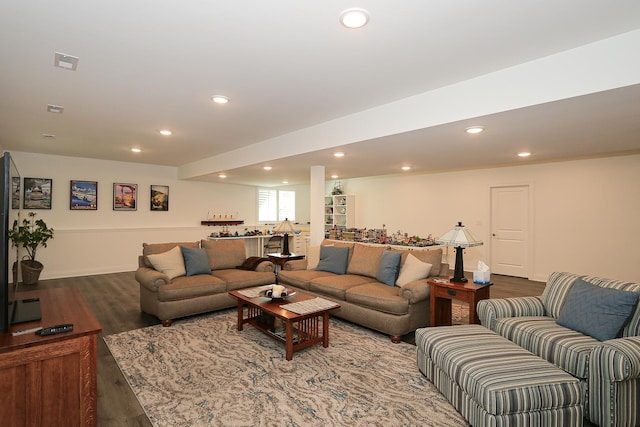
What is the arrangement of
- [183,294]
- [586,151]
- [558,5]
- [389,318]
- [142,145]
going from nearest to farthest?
[558,5] < [389,318] < [183,294] < [586,151] < [142,145]

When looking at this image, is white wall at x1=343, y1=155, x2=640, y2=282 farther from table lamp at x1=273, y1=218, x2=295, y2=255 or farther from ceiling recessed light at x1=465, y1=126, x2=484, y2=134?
ceiling recessed light at x1=465, y1=126, x2=484, y2=134

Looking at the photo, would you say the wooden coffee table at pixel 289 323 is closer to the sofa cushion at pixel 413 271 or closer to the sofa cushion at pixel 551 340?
the sofa cushion at pixel 413 271

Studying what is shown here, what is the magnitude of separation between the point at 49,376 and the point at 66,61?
2.22 metres

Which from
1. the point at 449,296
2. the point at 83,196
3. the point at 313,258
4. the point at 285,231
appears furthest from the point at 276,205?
the point at 449,296

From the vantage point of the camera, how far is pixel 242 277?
15.1 ft

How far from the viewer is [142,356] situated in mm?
3129

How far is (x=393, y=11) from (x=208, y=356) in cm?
317

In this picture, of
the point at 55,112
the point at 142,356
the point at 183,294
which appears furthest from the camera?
the point at 183,294

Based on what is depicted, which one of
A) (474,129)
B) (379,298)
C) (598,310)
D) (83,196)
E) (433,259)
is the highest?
(474,129)

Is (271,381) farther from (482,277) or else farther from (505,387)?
(482,277)

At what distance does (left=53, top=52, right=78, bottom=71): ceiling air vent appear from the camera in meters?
2.44

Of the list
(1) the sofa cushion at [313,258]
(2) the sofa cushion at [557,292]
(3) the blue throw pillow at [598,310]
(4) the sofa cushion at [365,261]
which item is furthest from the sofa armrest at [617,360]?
(1) the sofa cushion at [313,258]

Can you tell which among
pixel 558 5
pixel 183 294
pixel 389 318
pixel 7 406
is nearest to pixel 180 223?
pixel 183 294

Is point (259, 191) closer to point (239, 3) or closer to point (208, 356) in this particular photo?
point (208, 356)
